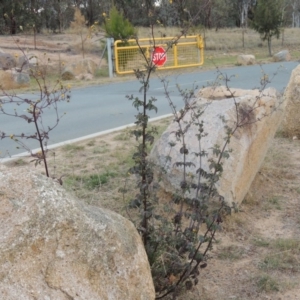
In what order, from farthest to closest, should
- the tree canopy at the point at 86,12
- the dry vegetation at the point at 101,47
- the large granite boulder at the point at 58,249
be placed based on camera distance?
the tree canopy at the point at 86,12 < the dry vegetation at the point at 101,47 < the large granite boulder at the point at 58,249

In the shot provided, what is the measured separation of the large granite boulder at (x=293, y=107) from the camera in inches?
294

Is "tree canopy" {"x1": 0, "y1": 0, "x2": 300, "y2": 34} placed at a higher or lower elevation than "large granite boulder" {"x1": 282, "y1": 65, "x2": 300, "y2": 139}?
higher

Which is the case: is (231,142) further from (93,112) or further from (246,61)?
(246,61)

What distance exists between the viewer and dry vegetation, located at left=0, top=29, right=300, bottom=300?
11.8 ft

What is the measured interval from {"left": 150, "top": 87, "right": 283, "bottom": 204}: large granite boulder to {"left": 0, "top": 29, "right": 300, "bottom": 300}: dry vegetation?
31 centimetres

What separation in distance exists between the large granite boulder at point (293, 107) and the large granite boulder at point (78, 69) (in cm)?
1313

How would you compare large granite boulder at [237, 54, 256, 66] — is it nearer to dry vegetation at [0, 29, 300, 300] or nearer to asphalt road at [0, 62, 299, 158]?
asphalt road at [0, 62, 299, 158]

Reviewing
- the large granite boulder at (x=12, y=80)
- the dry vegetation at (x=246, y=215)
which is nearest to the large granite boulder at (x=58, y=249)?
the dry vegetation at (x=246, y=215)

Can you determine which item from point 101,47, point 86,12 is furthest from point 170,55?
point 86,12

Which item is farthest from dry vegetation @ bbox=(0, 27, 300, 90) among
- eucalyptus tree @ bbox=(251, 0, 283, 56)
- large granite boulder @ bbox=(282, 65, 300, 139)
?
large granite boulder @ bbox=(282, 65, 300, 139)

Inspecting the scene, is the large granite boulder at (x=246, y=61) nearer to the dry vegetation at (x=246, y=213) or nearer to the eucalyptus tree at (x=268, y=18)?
the eucalyptus tree at (x=268, y=18)

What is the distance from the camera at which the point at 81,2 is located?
42.6 m

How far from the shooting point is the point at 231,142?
4.62m

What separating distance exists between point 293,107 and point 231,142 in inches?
128
